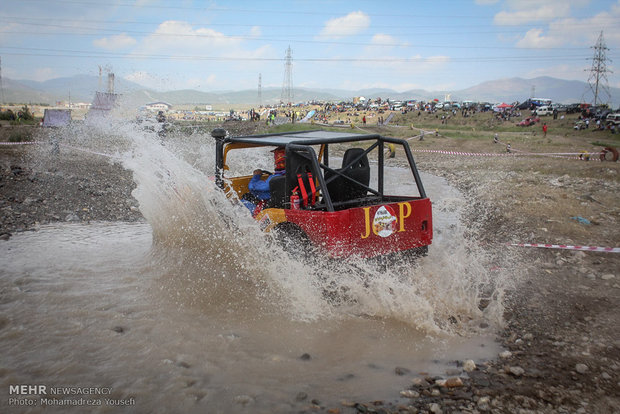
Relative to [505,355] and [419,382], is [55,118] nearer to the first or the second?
[419,382]

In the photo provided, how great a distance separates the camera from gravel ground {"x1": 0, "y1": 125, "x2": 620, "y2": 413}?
3051 millimetres

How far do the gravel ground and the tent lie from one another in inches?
528

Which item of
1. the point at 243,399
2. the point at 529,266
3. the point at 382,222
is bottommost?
the point at 243,399

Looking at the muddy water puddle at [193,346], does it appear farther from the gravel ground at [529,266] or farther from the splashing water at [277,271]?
the gravel ground at [529,266]

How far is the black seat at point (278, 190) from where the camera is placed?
5.25m

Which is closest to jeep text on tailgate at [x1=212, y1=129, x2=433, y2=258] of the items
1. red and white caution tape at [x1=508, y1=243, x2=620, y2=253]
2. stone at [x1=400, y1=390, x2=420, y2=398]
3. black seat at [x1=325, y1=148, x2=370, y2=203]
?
black seat at [x1=325, y1=148, x2=370, y2=203]

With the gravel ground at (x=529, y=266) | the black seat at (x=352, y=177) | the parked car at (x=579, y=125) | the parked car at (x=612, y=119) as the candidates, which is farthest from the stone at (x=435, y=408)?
the parked car at (x=579, y=125)

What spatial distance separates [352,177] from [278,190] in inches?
38.5

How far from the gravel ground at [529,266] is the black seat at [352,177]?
212 centimetres

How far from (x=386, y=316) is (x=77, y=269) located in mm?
3969

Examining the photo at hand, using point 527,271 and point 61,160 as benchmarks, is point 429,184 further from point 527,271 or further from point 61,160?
point 61,160

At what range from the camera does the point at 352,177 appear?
564 centimetres

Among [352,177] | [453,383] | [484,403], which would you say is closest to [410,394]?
[453,383]

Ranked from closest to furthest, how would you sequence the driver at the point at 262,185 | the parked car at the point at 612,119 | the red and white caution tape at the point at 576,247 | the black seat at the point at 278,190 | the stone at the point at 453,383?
the stone at the point at 453,383 < the black seat at the point at 278,190 < the driver at the point at 262,185 < the red and white caution tape at the point at 576,247 < the parked car at the point at 612,119
